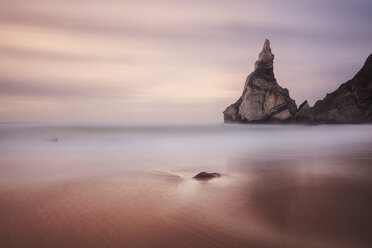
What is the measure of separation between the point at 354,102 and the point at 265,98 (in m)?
55.7

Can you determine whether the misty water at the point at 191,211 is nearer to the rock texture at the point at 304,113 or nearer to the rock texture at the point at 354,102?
the rock texture at the point at 304,113

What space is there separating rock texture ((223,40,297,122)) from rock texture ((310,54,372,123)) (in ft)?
79.4

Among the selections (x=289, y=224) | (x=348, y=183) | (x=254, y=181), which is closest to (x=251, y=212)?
(x=289, y=224)

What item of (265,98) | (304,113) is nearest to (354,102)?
(304,113)

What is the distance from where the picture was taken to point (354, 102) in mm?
116625

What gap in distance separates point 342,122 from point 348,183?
4739 inches

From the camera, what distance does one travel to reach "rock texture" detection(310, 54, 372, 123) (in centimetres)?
11104

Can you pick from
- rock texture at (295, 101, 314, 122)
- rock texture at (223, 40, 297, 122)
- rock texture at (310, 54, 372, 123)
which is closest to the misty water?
rock texture at (223, 40, 297, 122)

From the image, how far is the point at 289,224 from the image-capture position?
196 inches

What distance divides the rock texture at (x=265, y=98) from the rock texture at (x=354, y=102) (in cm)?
2420

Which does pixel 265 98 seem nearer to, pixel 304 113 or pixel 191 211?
pixel 304 113

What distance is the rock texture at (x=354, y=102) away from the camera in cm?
11104

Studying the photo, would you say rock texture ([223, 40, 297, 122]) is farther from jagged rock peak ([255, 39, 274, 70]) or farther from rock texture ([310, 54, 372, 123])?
rock texture ([310, 54, 372, 123])

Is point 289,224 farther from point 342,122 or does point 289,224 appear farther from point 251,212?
point 342,122
